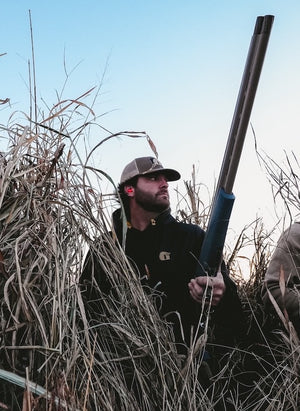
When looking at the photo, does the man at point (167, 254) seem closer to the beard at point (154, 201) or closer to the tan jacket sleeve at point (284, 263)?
the beard at point (154, 201)

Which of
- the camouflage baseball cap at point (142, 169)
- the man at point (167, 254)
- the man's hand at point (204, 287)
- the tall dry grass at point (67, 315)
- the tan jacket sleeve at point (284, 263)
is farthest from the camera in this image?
the camouflage baseball cap at point (142, 169)

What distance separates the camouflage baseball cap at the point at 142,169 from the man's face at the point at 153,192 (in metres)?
0.04

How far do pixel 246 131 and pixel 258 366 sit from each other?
1.19 metres

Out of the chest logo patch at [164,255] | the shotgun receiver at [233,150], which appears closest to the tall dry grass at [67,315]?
the shotgun receiver at [233,150]

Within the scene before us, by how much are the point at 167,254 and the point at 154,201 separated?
0.36 metres

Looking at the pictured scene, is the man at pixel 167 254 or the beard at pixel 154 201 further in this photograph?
the beard at pixel 154 201

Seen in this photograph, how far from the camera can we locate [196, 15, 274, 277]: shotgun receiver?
2441 mm

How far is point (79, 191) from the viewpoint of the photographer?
2.29 m

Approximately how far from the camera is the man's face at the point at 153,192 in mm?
3637

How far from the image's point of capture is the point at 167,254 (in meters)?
3.44

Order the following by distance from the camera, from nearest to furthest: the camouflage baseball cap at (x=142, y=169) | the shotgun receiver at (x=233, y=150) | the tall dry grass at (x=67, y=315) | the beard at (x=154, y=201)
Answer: the tall dry grass at (x=67, y=315) → the shotgun receiver at (x=233, y=150) → the beard at (x=154, y=201) → the camouflage baseball cap at (x=142, y=169)

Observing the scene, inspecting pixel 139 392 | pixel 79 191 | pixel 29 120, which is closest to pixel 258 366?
pixel 139 392

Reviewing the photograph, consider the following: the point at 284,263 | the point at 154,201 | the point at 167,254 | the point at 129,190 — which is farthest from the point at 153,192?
the point at 284,263

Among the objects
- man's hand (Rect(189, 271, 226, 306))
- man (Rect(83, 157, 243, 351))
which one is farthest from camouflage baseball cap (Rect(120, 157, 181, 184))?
man's hand (Rect(189, 271, 226, 306))
